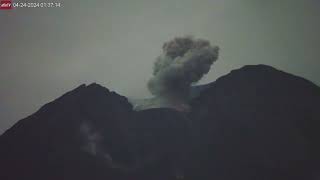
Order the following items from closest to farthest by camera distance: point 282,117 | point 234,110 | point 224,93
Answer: point 282,117 < point 234,110 < point 224,93

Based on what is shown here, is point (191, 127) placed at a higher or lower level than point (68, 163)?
higher

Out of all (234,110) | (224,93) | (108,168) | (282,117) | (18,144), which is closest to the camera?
(18,144)

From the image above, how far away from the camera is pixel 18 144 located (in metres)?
29.8

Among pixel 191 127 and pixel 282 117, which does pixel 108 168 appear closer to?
pixel 191 127

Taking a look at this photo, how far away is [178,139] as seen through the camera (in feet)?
116

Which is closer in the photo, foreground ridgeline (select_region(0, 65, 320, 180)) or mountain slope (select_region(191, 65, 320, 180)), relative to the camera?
foreground ridgeline (select_region(0, 65, 320, 180))

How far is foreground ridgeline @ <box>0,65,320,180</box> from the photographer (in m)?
30.6

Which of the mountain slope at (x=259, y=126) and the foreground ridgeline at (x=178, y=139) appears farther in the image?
the mountain slope at (x=259, y=126)

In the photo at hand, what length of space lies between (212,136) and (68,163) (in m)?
12.6

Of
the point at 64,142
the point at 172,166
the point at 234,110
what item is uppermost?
the point at 234,110

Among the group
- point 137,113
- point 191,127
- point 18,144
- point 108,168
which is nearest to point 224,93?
point 191,127

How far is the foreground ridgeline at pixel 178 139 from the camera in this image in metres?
30.6

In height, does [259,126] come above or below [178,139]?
below

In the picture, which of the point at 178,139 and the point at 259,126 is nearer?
the point at 259,126
